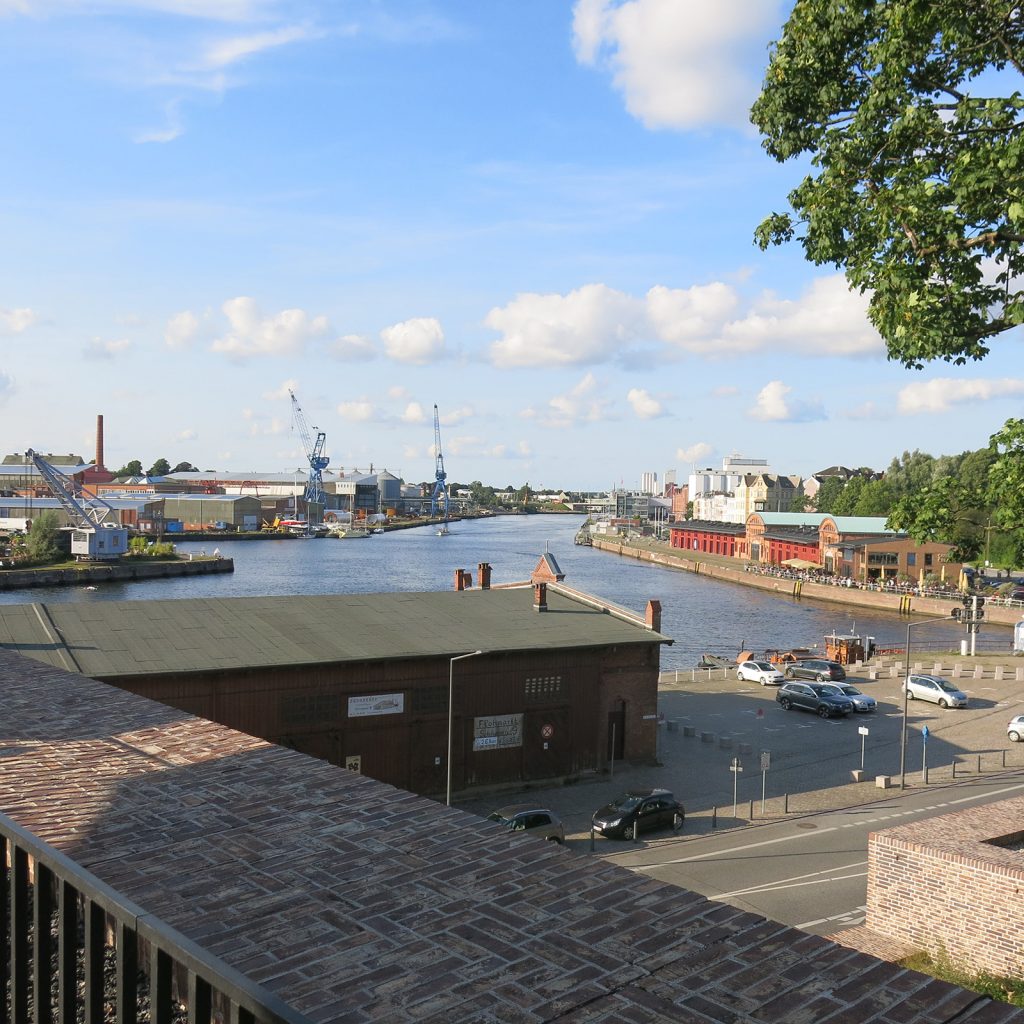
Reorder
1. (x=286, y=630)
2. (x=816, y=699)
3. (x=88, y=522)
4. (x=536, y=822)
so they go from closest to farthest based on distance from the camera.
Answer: (x=536, y=822), (x=286, y=630), (x=816, y=699), (x=88, y=522)

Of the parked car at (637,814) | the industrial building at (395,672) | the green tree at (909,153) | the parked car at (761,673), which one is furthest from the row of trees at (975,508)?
the parked car at (761,673)

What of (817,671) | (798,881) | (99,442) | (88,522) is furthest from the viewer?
(99,442)

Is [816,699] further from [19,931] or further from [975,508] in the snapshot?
[19,931]

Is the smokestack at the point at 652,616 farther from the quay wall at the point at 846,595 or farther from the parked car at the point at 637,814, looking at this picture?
the quay wall at the point at 846,595

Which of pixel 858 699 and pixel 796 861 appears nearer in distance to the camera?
pixel 796 861

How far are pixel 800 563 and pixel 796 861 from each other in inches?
3495

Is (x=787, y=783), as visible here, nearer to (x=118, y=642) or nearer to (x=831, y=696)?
(x=831, y=696)

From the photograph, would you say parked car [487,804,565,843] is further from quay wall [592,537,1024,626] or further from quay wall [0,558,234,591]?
quay wall [0,558,234,591]

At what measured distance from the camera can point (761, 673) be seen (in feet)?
140

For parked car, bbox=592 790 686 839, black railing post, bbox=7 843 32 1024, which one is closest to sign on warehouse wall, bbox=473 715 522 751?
parked car, bbox=592 790 686 839

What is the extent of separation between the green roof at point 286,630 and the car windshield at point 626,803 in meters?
5.04

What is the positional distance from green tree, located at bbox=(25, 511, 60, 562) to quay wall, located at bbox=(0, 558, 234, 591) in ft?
19.4

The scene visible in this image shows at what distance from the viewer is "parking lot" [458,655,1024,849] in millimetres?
25125

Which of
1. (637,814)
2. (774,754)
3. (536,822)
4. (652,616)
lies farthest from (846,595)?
(536,822)
